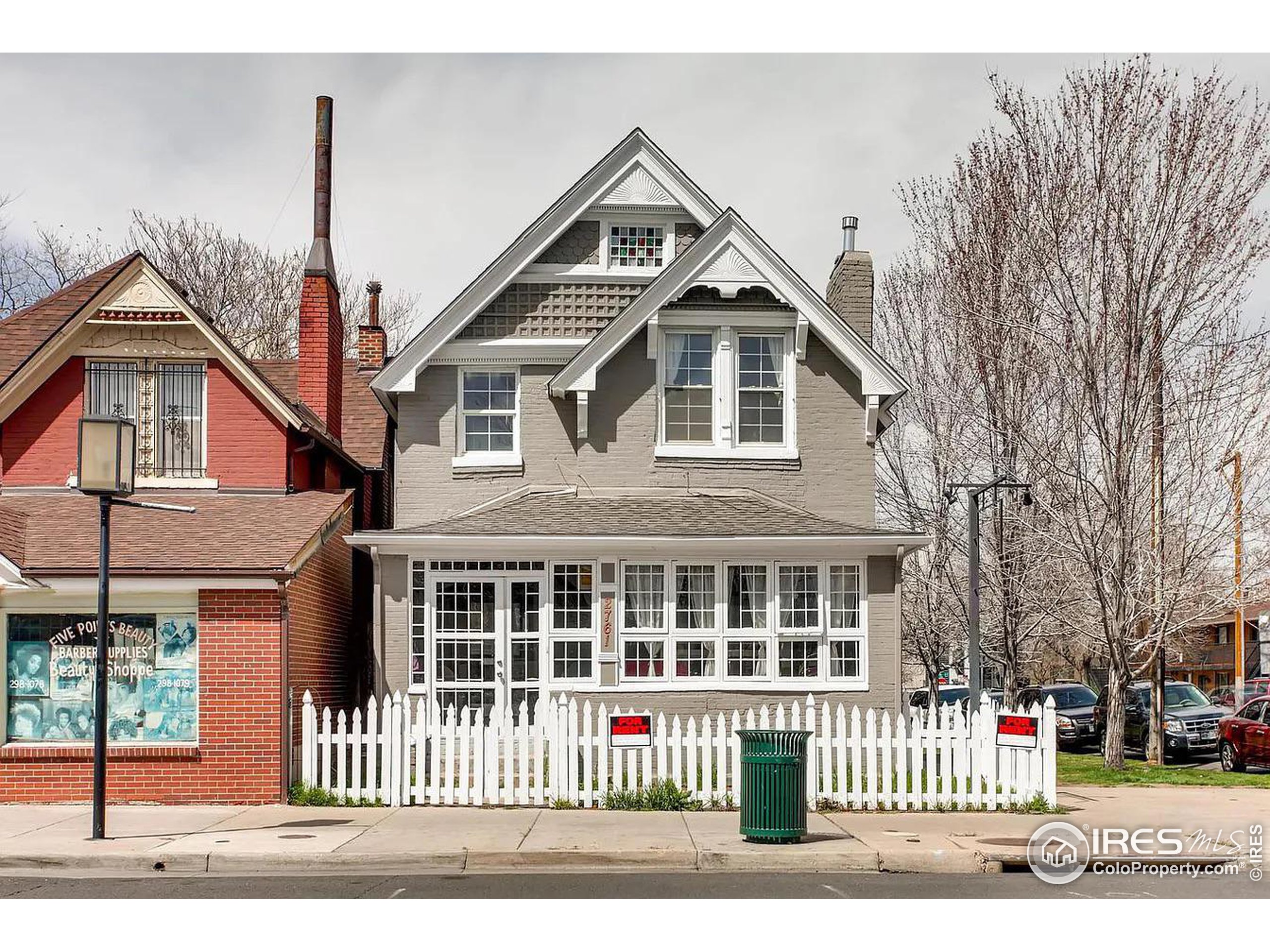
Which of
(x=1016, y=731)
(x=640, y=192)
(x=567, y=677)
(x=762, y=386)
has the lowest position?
(x=1016, y=731)

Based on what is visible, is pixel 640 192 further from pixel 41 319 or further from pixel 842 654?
pixel 41 319

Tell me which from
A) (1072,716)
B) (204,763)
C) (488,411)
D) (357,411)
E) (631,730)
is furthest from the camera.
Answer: (1072,716)

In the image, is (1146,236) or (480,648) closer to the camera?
(480,648)

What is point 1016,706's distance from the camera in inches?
1116

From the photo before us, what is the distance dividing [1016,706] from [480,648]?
1384cm

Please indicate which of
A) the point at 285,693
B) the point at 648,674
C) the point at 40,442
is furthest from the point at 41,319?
the point at 648,674

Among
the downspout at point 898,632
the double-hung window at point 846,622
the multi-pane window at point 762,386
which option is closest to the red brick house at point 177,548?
the multi-pane window at point 762,386

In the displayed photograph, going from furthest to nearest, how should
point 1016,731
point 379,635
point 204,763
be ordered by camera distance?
point 379,635, point 204,763, point 1016,731

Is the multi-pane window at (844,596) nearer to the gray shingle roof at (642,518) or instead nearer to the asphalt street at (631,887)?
the gray shingle roof at (642,518)

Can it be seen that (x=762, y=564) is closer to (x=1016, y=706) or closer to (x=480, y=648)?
(x=480, y=648)

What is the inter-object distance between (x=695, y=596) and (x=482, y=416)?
4613mm

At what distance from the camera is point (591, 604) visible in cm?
1962

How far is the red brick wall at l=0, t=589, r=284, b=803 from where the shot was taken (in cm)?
1628

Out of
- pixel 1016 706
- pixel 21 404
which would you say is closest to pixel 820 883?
pixel 21 404
